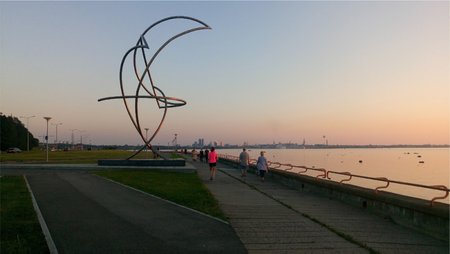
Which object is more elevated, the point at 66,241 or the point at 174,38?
the point at 174,38

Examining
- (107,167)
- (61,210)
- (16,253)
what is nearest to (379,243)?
(16,253)

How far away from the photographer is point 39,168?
25484 millimetres

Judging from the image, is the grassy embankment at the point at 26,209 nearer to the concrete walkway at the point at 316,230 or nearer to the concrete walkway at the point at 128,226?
the concrete walkway at the point at 128,226

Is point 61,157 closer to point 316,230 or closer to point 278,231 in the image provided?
point 278,231

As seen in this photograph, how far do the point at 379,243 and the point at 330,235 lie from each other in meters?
0.89

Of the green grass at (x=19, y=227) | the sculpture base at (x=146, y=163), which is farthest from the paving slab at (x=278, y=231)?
the sculpture base at (x=146, y=163)

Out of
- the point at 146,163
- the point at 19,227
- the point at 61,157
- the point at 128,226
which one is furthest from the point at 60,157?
the point at 128,226

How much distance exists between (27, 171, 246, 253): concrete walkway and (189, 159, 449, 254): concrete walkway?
613 millimetres

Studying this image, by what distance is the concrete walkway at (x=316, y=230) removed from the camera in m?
7.25

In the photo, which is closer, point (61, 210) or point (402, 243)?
point (402, 243)

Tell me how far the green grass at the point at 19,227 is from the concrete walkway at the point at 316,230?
3.45 meters

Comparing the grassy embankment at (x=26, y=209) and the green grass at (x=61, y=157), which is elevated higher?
the green grass at (x=61, y=157)

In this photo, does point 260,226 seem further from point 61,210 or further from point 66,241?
point 61,210

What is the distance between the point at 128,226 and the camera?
855 centimetres
